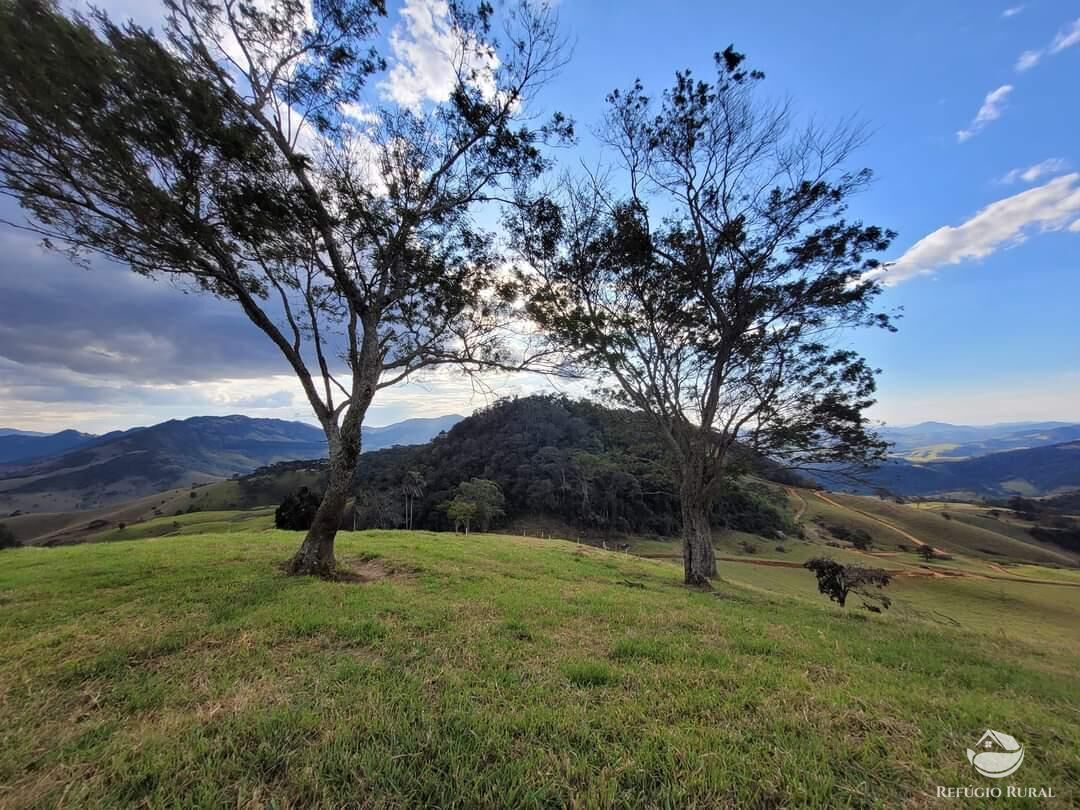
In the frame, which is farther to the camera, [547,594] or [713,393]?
[713,393]

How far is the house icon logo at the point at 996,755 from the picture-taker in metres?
3.09

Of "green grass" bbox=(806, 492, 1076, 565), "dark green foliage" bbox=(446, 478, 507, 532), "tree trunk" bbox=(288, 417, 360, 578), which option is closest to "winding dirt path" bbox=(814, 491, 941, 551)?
"green grass" bbox=(806, 492, 1076, 565)

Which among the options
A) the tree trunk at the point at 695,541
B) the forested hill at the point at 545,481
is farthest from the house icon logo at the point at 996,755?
the forested hill at the point at 545,481

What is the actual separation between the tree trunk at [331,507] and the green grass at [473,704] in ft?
4.19

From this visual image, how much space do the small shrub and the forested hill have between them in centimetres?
5029

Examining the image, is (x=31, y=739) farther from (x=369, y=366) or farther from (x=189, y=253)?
(x=189, y=253)

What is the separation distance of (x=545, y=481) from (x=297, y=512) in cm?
3764

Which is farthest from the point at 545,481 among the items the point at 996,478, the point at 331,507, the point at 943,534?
the point at 996,478

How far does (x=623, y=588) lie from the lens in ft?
33.7

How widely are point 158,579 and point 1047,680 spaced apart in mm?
14406

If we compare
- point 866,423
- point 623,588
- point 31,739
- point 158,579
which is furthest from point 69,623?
point 866,423

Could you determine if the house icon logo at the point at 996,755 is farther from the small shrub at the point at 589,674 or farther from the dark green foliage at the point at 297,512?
the dark green foliage at the point at 297,512

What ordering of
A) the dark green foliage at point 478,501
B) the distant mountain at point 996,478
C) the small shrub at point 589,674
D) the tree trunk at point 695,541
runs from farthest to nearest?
the distant mountain at point 996,478
the dark green foliage at point 478,501
the tree trunk at point 695,541
the small shrub at point 589,674

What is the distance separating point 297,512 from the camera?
35.3 m
